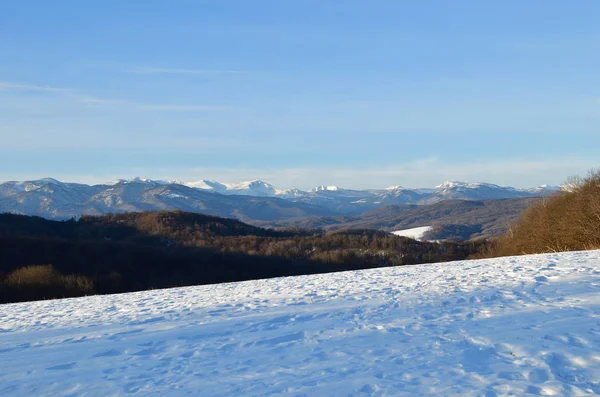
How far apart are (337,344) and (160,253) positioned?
292ft

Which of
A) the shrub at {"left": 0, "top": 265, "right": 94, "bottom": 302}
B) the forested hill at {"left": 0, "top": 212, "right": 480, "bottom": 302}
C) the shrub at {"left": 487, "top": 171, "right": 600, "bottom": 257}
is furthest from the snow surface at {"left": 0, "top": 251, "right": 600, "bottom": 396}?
the forested hill at {"left": 0, "top": 212, "right": 480, "bottom": 302}

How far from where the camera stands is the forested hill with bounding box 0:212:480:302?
2719 inches

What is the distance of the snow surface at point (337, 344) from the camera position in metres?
7.52

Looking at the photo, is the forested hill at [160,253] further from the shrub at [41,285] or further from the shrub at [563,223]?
the shrub at [563,223]

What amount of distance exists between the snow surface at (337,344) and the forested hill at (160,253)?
51.6 meters

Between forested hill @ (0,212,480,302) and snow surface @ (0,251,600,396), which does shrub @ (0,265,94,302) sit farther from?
snow surface @ (0,251,600,396)

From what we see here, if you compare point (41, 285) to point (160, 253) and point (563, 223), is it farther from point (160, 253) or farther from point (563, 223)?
point (563, 223)

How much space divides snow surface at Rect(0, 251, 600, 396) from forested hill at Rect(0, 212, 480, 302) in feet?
169

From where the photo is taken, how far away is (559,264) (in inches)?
703

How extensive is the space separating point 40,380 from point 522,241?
42.3 metres

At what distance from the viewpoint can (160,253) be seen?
94.8 meters

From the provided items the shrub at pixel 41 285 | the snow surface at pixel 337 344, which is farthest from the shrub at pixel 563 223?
the shrub at pixel 41 285

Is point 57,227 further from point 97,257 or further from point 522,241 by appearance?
point 522,241

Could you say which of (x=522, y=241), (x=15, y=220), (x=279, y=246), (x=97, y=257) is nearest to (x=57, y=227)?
(x=15, y=220)
